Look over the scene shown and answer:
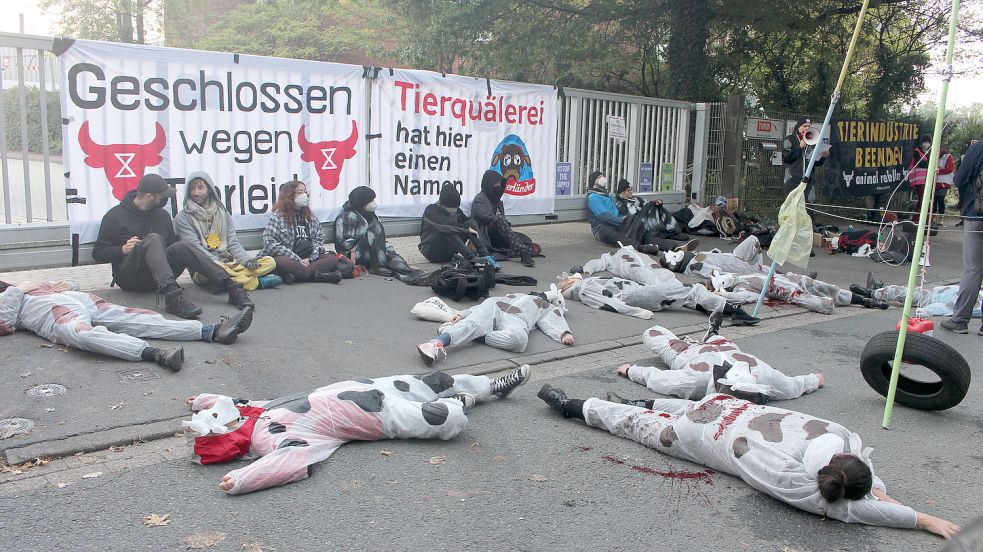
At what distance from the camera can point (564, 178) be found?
1266 cm

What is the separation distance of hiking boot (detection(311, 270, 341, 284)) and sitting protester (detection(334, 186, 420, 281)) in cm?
64

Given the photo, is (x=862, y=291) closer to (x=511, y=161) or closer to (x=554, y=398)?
(x=511, y=161)

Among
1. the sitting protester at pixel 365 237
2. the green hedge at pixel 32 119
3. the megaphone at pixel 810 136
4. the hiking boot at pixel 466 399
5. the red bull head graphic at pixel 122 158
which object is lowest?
the hiking boot at pixel 466 399

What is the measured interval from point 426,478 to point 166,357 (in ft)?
8.24

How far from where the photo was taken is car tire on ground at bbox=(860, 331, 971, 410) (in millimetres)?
5379

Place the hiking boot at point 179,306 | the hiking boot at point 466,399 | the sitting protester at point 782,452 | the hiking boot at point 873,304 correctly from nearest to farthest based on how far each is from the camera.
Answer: the sitting protester at point 782,452
the hiking boot at point 466,399
the hiking boot at point 179,306
the hiking boot at point 873,304

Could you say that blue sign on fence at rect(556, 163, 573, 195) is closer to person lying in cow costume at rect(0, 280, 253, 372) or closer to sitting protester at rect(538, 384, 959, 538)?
person lying in cow costume at rect(0, 280, 253, 372)

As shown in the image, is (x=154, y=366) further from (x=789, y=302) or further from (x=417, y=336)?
(x=789, y=302)

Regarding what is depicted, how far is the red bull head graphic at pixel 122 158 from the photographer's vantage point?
7668mm

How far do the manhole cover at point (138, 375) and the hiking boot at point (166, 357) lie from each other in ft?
0.29

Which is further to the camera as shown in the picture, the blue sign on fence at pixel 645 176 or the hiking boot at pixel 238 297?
the blue sign on fence at pixel 645 176

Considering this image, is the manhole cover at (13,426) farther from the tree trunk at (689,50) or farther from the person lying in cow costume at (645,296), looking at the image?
the tree trunk at (689,50)

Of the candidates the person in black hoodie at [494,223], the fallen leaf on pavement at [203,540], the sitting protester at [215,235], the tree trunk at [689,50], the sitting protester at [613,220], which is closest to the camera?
the fallen leaf on pavement at [203,540]

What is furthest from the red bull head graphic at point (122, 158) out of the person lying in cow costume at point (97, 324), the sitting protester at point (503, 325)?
the sitting protester at point (503, 325)
